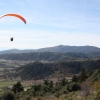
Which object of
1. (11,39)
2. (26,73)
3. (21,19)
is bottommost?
(26,73)

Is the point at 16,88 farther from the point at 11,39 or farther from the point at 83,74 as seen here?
the point at 11,39

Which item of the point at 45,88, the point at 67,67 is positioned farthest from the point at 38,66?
the point at 45,88

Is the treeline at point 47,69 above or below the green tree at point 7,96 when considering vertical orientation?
below

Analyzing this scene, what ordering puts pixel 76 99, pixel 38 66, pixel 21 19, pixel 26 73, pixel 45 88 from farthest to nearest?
pixel 38 66, pixel 26 73, pixel 45 88, pixel 76 99, pixel 21 19

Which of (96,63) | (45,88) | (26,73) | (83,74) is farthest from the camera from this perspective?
(96,63)

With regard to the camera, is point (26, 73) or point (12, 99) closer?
point (12, 99)

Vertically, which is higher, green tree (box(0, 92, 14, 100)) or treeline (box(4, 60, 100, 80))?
green tree (box(0, 92, 14, 100))

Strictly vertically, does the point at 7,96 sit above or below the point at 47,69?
above

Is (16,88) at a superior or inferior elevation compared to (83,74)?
inferior

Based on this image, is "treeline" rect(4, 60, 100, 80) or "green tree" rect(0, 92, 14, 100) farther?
"treeline" rect(4, 60, 100, 80)

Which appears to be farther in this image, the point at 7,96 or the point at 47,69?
the point at 47,69

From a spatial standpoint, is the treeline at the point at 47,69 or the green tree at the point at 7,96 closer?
the green tree at the point at 7,96
